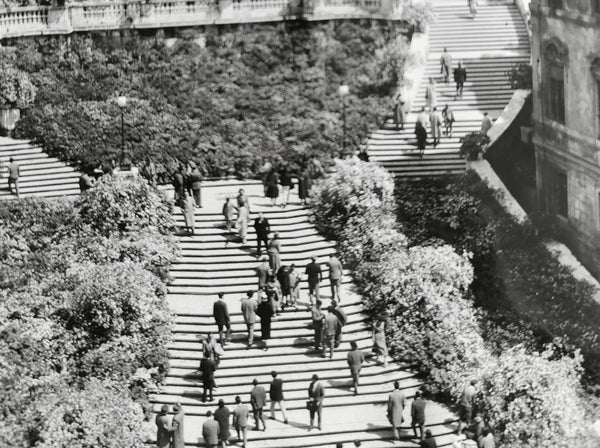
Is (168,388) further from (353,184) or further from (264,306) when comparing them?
(353,184)

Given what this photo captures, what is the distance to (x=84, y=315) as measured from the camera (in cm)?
4866

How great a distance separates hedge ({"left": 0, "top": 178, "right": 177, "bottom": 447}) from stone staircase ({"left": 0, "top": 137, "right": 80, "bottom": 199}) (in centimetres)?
172

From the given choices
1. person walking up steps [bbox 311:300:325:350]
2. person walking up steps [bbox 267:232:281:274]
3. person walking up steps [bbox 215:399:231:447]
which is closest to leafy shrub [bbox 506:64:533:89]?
person walking up steps [bbox 267:232:281:274]

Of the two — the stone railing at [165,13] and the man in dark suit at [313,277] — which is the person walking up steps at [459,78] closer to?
the stone railing at [165,13]

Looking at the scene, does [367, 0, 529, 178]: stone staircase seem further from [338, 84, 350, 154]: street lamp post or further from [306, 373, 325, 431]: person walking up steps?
[306, 373, 325, 431]: person walking up steps

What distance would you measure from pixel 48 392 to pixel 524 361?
11716mm

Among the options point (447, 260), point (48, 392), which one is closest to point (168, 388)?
point (48, 392)

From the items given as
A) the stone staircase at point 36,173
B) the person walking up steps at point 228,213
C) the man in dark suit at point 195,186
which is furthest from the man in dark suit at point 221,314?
the stone staircase at point 36,173

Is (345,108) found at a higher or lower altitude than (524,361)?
higher

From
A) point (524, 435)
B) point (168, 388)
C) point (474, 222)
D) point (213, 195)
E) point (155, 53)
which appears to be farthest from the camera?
point (155, 53)

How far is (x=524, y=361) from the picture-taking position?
4512 cm

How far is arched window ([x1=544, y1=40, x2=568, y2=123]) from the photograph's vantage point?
181 ft

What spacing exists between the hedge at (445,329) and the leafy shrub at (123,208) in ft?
15.3

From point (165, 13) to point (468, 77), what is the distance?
10.5m
